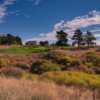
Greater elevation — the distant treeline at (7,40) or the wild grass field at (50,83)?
the distant treeline at (7,40)

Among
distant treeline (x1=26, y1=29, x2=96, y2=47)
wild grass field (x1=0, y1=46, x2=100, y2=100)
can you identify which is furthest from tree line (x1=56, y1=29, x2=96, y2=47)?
wild grass field (x1=0, y1=46, x2=100, y2=100)

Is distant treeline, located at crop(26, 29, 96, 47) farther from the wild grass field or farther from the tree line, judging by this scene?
the wild grass field

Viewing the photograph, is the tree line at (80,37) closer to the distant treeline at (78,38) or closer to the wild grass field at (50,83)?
the distant treeline at (78,38)

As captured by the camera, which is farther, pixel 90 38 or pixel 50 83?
pixel 90 38

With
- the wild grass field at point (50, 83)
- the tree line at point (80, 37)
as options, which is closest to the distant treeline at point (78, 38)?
the tree line at point (80, 37)

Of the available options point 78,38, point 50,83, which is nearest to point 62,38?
point 78,38

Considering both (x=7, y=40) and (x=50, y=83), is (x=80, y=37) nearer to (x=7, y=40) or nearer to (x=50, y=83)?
(x=7, y=40)

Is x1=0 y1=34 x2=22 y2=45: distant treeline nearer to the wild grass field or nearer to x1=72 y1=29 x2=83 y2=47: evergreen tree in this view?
x1=72 y1=29 x2=83 y2=47: evergreen tree

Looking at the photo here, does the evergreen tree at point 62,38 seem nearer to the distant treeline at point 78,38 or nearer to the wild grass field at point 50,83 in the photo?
the distant treeline at point 78,38

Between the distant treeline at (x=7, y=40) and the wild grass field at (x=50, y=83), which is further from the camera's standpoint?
the distant treeline at (x=7, y=40)

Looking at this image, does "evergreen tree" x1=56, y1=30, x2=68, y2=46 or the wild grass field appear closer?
the wild grass field

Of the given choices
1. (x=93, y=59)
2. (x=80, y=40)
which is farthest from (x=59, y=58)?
(x=80, y=40)

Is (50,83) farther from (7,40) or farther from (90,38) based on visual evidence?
(7,40)

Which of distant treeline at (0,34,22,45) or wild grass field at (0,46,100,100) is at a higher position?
distant treeline at (0,34,22,45)
